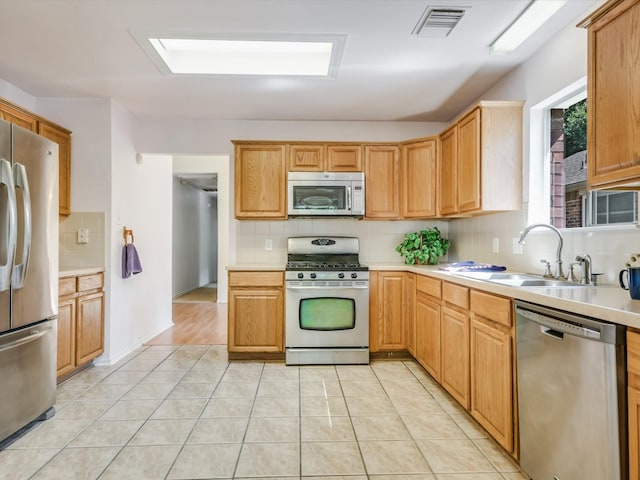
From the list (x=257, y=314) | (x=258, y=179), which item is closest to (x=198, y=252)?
(x=258, y=179)

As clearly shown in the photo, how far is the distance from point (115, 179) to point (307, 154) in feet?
5.97

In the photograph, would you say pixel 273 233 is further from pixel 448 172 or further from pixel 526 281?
pixel 526 281

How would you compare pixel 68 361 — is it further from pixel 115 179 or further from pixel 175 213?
pixel 175 213

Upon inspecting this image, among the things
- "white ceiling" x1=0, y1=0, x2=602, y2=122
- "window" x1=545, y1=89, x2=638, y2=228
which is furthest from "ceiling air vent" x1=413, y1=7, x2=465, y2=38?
"window" x1=545, y1=89, x2=638, y2=228

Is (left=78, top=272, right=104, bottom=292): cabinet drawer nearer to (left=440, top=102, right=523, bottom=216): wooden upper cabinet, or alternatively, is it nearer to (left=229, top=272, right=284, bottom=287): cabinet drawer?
(left=229, top=272, right=284, bottom=287): cabinet drawer

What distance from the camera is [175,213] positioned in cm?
755

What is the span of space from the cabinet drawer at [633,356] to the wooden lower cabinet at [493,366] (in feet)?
2.02

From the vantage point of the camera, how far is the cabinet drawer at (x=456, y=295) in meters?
2.23

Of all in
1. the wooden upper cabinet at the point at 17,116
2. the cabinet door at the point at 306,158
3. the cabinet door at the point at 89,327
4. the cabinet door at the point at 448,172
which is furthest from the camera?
the cabinet door at the point at 306,158

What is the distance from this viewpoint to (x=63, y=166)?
321 centimetres

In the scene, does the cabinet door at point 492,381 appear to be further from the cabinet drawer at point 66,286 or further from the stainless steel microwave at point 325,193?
the cabinet drawer at point 66,286

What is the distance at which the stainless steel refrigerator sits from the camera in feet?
6.27

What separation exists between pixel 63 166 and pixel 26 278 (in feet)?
5.16

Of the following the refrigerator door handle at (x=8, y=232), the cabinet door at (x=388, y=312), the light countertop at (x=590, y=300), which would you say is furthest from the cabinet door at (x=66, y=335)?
the light countertop at (x=590, y=300)
